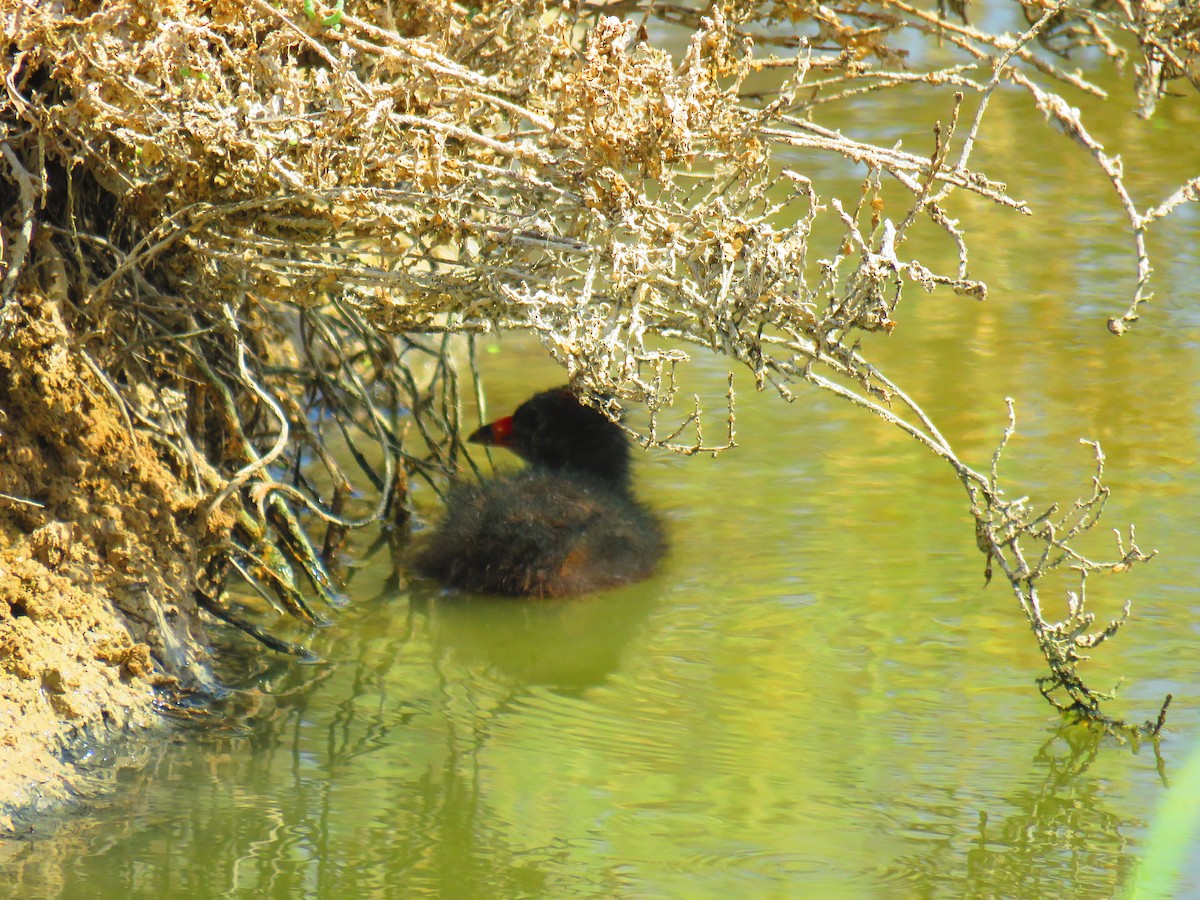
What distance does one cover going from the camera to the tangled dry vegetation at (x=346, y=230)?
383 cm

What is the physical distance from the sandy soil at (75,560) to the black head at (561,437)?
1804mm

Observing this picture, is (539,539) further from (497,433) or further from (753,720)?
(753,720)

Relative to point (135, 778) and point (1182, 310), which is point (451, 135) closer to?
point (135, 778)

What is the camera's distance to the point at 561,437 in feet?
20.8

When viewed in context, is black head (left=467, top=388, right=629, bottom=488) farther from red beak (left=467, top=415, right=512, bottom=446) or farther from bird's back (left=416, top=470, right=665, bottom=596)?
bird's back (left=416, top=470, right=665, bottom=596)

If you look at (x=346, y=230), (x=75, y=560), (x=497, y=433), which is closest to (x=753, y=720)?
(x=346, y=230)

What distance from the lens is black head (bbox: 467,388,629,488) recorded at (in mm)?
6285

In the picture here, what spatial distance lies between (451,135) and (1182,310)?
4850mm

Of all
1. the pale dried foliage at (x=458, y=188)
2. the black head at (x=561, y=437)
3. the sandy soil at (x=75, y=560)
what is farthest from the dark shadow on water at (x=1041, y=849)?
the black head at (x=561, y=437)

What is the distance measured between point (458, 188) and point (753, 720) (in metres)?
1.74

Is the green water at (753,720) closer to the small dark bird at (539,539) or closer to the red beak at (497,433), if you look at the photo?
the small dark bird at (539,539)

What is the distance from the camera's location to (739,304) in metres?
3.94

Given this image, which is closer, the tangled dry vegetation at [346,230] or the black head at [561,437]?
the tangled dry vegetation at [346,230]

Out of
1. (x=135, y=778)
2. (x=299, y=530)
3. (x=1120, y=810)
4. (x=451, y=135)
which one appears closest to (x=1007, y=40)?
(x=451, y=135)
